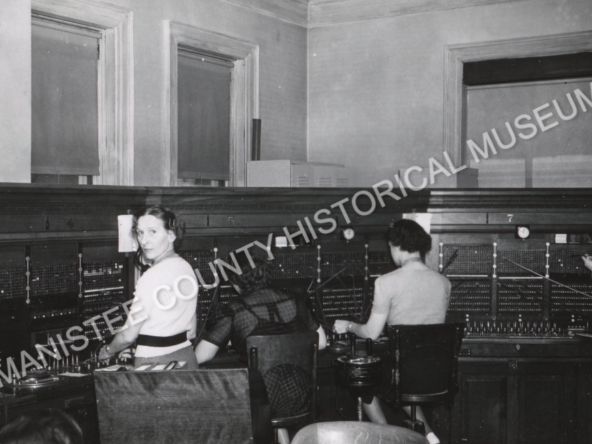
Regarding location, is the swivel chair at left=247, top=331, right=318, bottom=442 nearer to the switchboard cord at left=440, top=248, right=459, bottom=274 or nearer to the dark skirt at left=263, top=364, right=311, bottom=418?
the dark skirt at left=263, top=364, right=311, bottom=418

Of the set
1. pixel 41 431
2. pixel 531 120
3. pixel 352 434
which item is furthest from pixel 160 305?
pixel 531 120

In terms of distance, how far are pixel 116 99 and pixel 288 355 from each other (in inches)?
93.9

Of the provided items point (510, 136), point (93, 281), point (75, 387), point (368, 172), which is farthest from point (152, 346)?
point (510, 136)

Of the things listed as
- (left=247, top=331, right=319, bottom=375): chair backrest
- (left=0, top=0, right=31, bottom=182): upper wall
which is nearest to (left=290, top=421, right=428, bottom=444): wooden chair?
(left=247, top=331, right=319, bottom=375): chair backrest

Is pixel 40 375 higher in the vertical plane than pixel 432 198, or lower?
lower

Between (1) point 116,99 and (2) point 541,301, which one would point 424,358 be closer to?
(2) point 541,301

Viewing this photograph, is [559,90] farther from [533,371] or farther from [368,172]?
[533,371]

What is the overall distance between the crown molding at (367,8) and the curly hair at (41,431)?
17.9 ft

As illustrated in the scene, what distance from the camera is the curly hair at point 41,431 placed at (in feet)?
5.57

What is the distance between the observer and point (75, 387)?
397 centimetres

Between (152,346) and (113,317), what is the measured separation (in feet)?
4.29

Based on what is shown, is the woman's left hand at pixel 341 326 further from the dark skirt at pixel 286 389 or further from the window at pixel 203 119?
the window at pixel 203 119

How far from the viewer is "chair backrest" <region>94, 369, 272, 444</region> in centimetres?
274

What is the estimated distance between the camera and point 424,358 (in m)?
4.26
